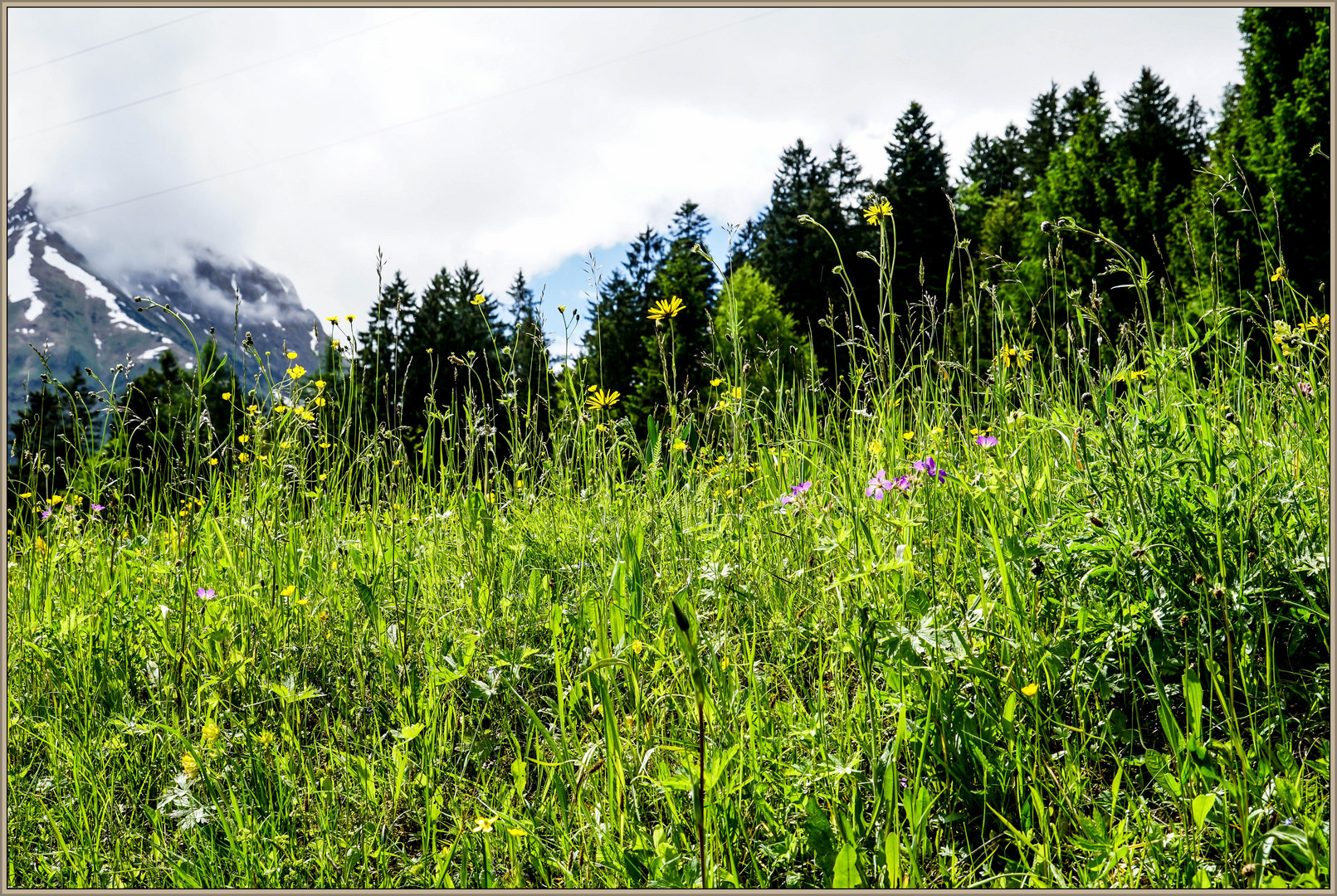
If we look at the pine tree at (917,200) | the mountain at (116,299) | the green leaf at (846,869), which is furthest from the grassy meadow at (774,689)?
the mountain at (116,299)

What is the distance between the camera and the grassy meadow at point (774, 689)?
1.04 meters

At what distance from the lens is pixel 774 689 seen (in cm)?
140

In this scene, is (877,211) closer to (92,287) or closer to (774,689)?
(774,689)

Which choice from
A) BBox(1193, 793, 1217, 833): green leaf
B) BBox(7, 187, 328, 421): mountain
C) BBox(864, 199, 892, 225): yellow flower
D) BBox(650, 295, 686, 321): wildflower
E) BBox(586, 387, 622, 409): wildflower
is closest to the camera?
BBox(1193, 793, 1217, 833): green leaf

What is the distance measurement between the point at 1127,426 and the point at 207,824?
1945mm

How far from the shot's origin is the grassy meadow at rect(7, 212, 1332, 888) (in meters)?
1.04

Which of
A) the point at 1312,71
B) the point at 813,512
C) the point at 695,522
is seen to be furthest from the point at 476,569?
the point at 1312,71

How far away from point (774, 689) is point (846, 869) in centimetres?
48

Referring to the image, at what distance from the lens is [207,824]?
1.25 meters

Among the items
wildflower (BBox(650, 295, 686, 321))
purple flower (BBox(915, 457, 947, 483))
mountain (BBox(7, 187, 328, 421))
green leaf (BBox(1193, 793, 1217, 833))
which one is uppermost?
mountain (BBox(7, 187, 328, 421))

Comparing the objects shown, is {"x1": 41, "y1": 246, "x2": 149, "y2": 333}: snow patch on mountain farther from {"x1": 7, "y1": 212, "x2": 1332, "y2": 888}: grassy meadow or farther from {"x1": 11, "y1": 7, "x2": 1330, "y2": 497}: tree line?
{"x1": 7, "y1": 212, "x2": 1332, "y2": 888}: grassy meadow

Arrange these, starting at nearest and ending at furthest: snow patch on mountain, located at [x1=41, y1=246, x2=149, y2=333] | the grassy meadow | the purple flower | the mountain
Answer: the grassy meadow
the purple flower
the mountain
snow patch on mountain, located at [x1=41, y1=246, x2=149, y2=333]

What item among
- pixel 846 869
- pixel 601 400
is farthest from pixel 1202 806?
pixel 601 400

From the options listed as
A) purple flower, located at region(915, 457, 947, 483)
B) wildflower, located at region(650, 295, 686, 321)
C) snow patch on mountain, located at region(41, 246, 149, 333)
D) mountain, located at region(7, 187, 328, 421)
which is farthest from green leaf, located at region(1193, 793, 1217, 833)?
snow patch on mountain, located at region(41, 246, 149, 333)
